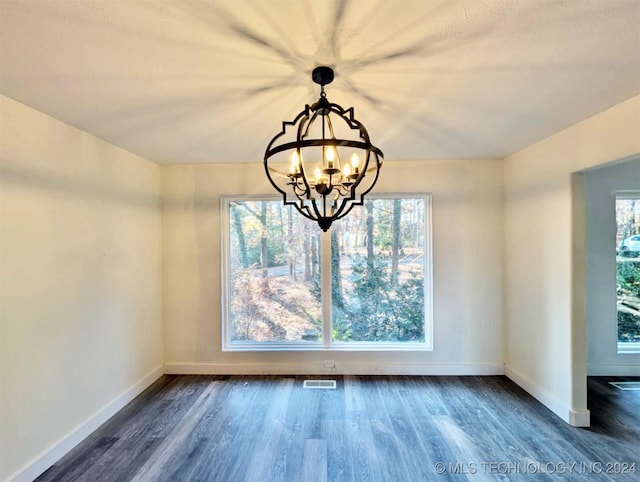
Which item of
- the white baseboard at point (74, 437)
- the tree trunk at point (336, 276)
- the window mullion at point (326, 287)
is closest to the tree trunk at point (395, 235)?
the tree trunk at point (336, 276)

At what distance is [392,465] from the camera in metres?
2.11

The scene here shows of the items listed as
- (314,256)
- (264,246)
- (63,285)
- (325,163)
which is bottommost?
(63,285)

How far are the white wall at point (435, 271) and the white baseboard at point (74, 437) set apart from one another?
609 millimetres

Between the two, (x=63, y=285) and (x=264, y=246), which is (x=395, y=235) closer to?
(x=264, y=246)

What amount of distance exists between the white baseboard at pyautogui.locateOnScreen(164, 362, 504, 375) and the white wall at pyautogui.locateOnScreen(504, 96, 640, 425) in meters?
0.39

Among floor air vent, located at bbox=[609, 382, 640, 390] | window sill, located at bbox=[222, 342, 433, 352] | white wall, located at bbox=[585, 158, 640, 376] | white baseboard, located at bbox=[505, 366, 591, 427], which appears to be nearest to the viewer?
white baseboard, located at bbox=[505, 366, 591, 427]

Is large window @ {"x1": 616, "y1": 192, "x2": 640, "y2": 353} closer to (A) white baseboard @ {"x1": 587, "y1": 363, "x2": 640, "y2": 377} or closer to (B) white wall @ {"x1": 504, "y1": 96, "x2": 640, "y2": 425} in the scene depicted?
(A) white baseboard @ {"x1": 587, "y1": 363, "x2": 640, "y2": 377}

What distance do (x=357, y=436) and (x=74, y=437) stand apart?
7.14ft

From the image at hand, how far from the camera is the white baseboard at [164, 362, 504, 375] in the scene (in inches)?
138

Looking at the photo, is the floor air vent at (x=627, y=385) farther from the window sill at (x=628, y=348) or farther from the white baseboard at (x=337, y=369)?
the white baseboard at (x=337, y=369)

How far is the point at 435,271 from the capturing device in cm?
354

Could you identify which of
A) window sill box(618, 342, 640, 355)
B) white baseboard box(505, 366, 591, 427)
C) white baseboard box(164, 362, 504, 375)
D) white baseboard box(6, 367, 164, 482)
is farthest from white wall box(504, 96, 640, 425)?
white baseboard box(6, 367, 164, 482)

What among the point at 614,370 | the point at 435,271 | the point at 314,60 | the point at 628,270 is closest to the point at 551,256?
the point at 435,271

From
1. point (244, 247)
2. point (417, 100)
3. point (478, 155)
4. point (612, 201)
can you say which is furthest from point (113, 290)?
point (612, 201)
